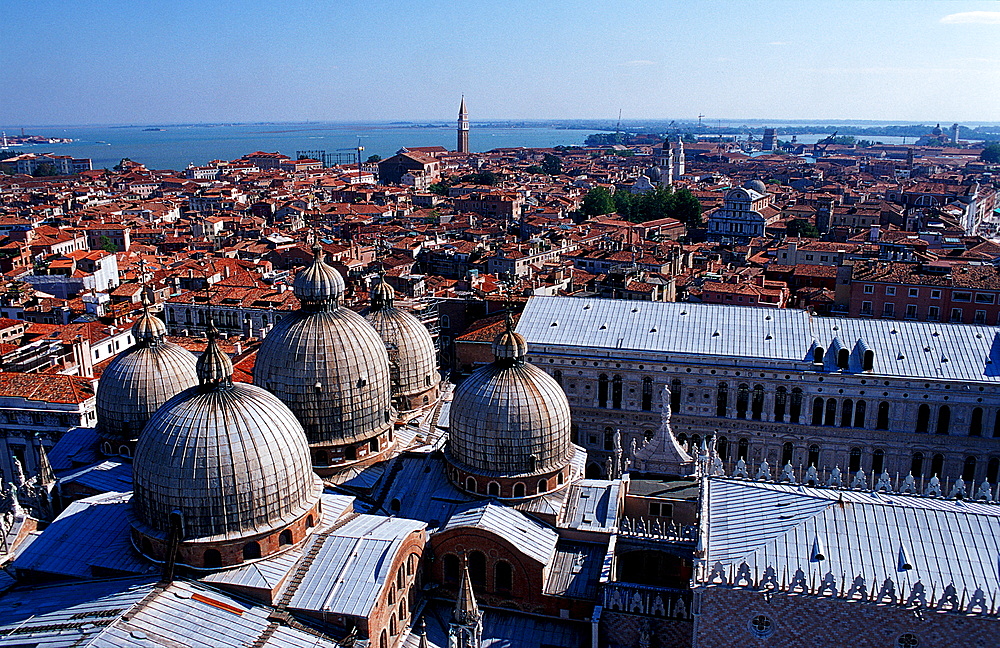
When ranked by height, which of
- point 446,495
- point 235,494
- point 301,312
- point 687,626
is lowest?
point 687,626

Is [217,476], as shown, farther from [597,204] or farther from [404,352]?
[597,204]

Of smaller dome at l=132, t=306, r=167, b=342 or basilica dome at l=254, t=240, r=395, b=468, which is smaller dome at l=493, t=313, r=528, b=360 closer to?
basilica dome at l=254, t=240, r=395, b=468

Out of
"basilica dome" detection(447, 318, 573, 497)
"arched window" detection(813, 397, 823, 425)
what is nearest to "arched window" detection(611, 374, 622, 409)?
"arched window" detection(813, 397, 823, 425)

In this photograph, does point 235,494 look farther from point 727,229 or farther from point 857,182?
point 857,182

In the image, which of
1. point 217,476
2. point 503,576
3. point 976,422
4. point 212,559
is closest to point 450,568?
point 503,576

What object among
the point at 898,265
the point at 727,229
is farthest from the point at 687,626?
the point at 727,229
